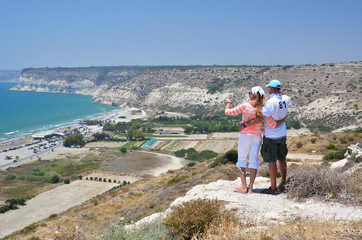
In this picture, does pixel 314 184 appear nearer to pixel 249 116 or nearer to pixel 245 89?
pixel 249 116

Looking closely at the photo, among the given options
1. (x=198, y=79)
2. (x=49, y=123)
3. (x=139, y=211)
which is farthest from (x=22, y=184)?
(x=198, y=79)

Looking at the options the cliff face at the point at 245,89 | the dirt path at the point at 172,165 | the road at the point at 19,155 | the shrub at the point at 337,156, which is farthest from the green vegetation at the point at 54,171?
the cliff face at the point at 245,89

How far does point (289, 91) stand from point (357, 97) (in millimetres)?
25517

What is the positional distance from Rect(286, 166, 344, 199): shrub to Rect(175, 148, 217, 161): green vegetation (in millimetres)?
44629

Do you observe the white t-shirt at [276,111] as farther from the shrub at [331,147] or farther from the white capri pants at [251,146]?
the shrub at [331,147]

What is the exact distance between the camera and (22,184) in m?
37.8

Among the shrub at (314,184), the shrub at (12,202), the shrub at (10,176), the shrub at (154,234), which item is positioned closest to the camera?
the shrub at (154,234)

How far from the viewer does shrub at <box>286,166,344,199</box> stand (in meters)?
5.17

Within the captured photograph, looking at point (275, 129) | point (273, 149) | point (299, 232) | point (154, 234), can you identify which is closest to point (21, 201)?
point (154, 234)

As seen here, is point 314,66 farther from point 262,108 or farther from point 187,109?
point 262,108

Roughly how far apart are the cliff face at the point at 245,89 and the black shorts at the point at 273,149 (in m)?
57.4

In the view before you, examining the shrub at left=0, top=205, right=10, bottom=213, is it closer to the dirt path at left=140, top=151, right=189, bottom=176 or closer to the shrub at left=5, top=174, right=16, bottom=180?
the shrub at left=5, top=174, right=16, bottom=180

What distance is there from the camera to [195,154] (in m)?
52.7

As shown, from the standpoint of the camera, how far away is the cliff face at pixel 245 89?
72562 mm
